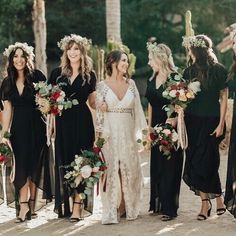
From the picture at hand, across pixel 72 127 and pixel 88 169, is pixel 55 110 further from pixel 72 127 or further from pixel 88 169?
pixel 88 169

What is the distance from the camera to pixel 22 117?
756 centimetres

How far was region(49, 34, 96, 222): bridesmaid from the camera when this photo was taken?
7.50 m

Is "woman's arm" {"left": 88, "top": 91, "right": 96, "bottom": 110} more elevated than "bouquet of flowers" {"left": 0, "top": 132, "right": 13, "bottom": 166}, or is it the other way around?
"woman's arm" {"left": 88, "top": 91, "right": 96, "bottom": 110}

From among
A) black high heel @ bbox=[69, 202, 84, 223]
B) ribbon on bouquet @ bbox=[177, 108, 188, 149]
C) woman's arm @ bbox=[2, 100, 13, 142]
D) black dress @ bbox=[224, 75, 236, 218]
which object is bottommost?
black high heel @ bbox=[69, 202, 84, 223]

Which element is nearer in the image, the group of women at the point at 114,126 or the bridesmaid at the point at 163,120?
the group of women at the point at 114,126

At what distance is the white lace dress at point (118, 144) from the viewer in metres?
7.46

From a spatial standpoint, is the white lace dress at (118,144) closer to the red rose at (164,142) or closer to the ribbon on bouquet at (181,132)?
the red rose at (164,142)

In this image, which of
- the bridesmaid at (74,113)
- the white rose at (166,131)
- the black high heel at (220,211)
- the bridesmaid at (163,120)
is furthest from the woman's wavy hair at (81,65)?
the black high heel at (220,211)

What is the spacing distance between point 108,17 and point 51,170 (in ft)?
35.2

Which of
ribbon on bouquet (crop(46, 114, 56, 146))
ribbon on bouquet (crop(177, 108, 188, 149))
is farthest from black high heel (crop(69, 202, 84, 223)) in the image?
ribbon on bouquet (crop(177, 108, 188, 149))

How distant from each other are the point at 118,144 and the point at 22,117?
45.9 inches

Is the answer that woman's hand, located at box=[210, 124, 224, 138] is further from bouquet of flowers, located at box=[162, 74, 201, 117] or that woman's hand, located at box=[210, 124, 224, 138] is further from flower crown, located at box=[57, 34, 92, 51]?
flower crown, located at box=[57, 34, 92, 51]

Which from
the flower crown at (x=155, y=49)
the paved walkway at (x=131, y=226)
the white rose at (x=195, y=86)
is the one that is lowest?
the paved walkway at (x=131, y=226)

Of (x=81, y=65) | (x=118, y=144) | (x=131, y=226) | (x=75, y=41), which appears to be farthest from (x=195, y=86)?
(x=131, y=226)
